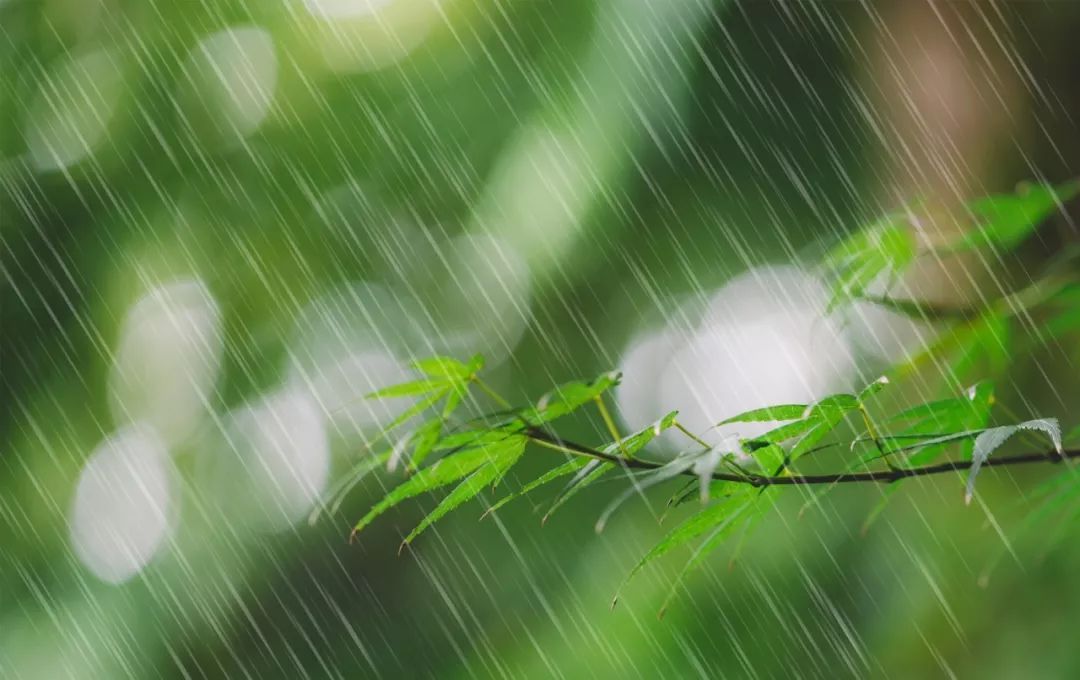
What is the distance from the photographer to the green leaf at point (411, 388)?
0.55 m

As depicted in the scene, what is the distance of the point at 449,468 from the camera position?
527 mm

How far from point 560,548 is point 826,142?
4.41 ft

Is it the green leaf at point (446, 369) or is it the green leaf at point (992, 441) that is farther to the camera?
the green leaf at point (446, 369)

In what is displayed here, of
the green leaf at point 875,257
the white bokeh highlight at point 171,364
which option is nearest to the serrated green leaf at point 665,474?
the green leaf at point 875,257

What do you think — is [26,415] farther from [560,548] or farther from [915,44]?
[915,44]

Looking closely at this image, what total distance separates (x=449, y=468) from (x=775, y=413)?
188 millimetres

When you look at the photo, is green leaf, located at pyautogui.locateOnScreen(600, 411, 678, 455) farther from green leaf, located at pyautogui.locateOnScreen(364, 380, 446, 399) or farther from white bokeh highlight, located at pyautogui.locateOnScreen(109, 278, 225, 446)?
white bokeh highlight, located at pyautogui.locateOnScreen(109, 278, 225, 446)

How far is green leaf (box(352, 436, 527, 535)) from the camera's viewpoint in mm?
511

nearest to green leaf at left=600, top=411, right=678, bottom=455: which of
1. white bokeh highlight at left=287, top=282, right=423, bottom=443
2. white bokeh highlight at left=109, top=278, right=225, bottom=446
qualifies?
white bokeh highlight at left=287, top=282, right=423, bottom=443

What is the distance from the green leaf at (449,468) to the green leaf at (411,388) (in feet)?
0.16

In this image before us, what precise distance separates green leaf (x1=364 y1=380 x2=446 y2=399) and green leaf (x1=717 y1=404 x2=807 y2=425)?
0.57ft

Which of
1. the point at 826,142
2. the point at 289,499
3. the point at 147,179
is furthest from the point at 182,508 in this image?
the point at 826,142

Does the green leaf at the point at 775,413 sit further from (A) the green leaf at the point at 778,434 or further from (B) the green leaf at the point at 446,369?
(B) the green leaf at the point at 446,369

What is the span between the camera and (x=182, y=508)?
3061mm
